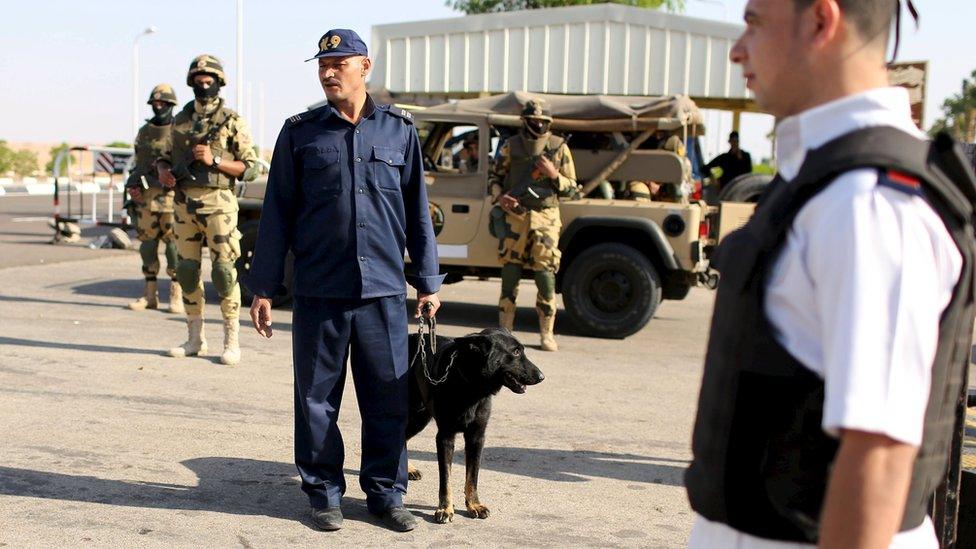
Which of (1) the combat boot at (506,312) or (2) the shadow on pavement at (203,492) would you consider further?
(1) the combat boot at (506,312)

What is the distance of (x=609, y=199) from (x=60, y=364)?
492 centimetres

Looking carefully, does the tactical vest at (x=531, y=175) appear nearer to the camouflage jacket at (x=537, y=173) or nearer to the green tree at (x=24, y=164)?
the camouflage jacket at (x=537, y=173)

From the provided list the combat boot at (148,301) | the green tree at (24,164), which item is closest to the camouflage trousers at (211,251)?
the combat boot at (148,301)

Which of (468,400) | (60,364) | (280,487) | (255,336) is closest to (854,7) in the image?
(468,400)

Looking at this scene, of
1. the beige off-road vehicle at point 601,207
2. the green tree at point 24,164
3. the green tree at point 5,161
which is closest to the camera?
the beige off-road vehicle at point 601,207

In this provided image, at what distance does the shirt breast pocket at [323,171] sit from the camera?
457 centimetres

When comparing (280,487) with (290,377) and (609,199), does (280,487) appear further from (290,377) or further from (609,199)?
(609,199)

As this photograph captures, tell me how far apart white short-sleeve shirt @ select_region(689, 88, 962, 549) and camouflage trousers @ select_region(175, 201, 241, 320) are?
6.86m

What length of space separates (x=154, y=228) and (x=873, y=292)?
Result: 9885mm

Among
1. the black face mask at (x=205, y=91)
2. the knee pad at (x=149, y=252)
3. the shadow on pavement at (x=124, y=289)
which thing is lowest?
the shadow on pavement at (x=124, y=289)

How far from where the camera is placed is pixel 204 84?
7.82 m

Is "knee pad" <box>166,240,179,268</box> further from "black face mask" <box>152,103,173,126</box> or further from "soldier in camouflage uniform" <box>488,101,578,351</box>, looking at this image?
"soldier in camouflage uniform" <box>488,101,578,351</box>

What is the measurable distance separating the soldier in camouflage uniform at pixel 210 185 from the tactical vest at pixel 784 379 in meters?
6.56

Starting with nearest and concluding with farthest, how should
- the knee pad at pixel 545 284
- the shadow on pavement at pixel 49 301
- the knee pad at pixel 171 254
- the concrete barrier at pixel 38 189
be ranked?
the knee pad at pixel 545 284, the knee pad at pixel 171 254, the shadow on pavement at pixel 49 301, the concrete barrier at pixel 38 189
